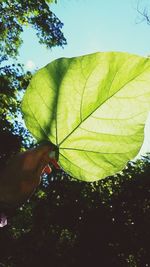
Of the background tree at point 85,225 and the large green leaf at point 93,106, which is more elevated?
the background tree at point 85,225

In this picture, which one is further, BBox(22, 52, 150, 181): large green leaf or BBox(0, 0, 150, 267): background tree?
BBox(0, 0, 150, 267): background tree

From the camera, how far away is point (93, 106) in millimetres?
569

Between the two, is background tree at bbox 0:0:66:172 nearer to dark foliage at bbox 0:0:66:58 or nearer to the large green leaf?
dark foliage at bbox 0:0:66:58

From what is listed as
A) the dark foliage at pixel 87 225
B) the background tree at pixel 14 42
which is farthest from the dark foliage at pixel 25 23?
the dark foliage at pixel 87 225

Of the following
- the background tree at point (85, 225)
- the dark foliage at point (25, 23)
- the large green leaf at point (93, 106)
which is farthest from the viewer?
the background tree at point (85, 225)

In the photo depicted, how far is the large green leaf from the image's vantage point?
534 mm

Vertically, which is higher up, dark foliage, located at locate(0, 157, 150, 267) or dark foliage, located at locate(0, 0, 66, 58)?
dark foliage, located at locate(0, 0, 66, 58)

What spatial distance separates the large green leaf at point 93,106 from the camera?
0.53 meters

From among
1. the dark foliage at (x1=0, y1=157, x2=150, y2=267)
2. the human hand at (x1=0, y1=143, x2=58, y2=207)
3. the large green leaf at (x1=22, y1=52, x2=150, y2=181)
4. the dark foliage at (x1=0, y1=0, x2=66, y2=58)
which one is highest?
the dark foliage at (x1=0, y1=0, x2=66, y2=58)

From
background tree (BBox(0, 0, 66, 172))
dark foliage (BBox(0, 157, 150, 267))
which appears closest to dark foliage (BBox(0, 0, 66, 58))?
background tree (BBox(0, 0, 66, 172))

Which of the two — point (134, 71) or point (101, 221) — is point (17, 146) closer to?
point (101, 221)

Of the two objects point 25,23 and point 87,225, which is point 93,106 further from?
point 87,225

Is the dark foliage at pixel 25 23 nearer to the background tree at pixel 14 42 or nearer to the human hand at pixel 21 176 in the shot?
the background tree at pixel 14 42

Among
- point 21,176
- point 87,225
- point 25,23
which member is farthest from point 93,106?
point 87,225
